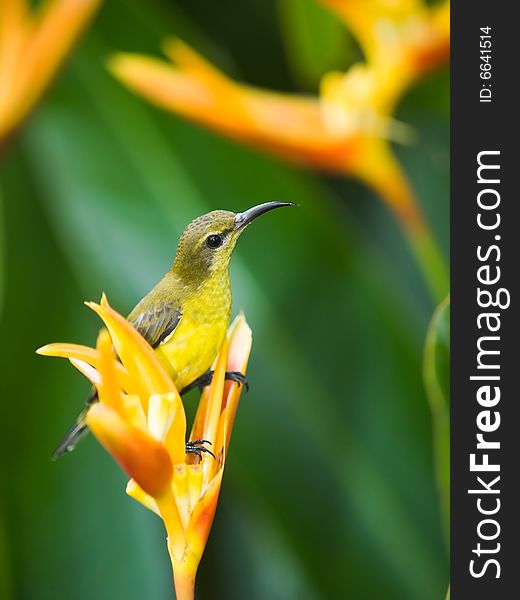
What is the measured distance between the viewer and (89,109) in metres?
0.65

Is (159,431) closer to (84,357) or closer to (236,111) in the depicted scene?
(84,357)

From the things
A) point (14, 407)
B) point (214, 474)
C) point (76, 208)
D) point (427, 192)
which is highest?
point (427, 192)

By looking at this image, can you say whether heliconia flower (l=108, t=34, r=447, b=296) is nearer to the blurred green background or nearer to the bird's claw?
the blurred green background

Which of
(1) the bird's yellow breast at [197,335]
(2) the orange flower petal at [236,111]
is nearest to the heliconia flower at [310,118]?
(2) the orange flower petal at [236,111]

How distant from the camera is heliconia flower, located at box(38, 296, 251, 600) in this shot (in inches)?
8.9

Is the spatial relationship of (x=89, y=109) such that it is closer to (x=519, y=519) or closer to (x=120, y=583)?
(x=120, y=583)

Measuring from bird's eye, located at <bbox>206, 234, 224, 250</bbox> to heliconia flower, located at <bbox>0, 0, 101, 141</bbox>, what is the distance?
0.21 m

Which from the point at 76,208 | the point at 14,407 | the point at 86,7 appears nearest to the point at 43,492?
the point at 14,407

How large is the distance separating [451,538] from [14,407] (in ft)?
1.15

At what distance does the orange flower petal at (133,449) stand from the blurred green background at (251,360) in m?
0.29

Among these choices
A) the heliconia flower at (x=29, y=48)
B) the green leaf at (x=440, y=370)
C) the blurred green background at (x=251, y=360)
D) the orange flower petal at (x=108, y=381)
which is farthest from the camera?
the blurred green background at (x=251, y=360)

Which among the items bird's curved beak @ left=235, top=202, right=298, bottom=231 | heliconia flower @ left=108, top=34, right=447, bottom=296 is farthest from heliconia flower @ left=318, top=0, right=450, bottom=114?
bird's curved beak @ left=235, top=202, right=298, bottom=231

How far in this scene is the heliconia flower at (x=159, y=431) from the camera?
0.23 metres

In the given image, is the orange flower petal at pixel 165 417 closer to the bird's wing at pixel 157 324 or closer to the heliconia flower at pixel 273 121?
the bird's wing at pixel 157 324
